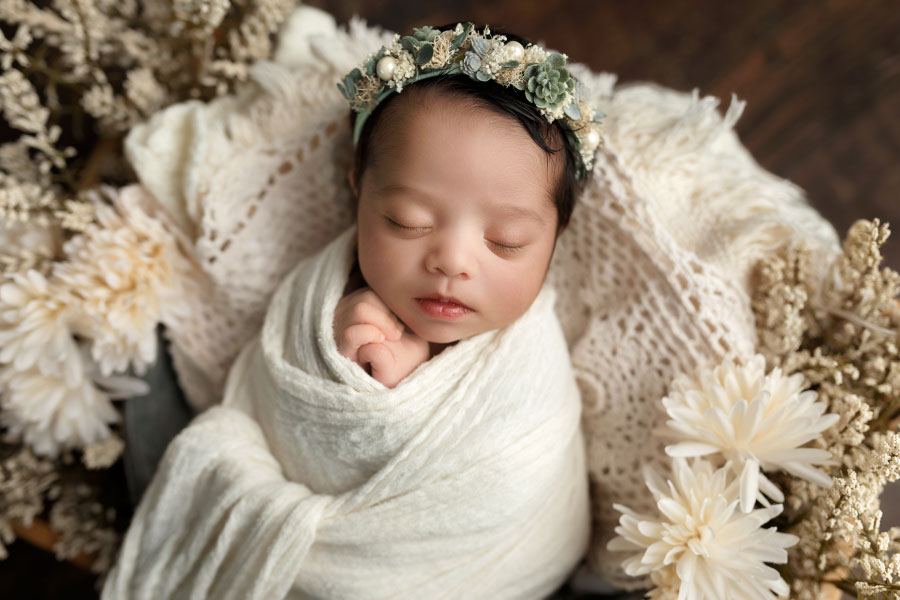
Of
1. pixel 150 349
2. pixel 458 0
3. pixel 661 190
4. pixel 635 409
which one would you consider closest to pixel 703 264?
pixel 661 190

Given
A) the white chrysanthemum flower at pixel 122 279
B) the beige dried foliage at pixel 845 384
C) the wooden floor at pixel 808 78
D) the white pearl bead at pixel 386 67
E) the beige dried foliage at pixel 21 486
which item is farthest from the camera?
the wooden floor at pixel 808 78

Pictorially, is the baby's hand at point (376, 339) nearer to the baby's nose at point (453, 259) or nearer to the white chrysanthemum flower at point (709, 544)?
the baby's nose at point (453, 259)

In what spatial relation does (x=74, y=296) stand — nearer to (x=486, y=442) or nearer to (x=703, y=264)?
(x=486, y=442)

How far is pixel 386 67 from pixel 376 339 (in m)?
0.41

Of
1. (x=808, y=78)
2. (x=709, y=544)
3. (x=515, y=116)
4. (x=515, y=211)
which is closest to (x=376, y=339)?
(x=515, y=211)

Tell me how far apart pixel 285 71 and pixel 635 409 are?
895 mm

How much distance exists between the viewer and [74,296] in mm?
1147

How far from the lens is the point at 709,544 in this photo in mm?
925

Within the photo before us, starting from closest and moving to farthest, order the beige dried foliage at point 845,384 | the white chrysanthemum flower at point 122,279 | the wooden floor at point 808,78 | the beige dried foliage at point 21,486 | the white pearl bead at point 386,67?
the beige dried foliage at point 845,384 < the white pearl bead at point 386,67 < the white chrysanthemum flower at point 122,279 < the beige dried foliage at point 21,486 < the wooden floor at point 808,78

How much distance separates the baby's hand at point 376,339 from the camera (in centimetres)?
104

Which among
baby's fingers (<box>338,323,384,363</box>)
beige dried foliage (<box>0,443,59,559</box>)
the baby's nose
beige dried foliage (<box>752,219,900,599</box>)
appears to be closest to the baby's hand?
baby's fingers (<box>338,323,384,363</box>)

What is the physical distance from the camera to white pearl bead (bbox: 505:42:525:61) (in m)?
0.98

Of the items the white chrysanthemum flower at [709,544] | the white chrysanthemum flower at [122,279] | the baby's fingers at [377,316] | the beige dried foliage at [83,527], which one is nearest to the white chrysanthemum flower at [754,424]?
the white chrysanthemum flower at [709,544]

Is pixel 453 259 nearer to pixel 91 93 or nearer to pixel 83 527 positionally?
pixel 91 93
